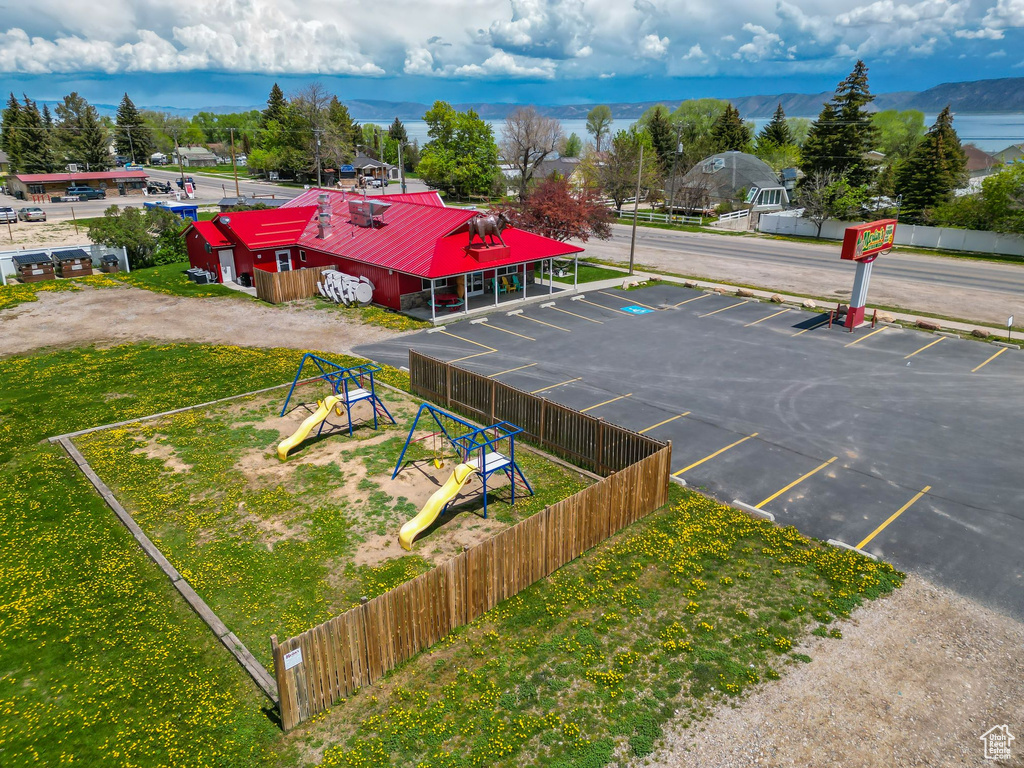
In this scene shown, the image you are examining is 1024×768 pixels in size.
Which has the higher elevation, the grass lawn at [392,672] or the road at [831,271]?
the road at [831,271]

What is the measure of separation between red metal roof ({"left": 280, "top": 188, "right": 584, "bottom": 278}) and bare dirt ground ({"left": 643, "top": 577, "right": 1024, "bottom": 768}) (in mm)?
25707

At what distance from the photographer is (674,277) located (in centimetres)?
4606

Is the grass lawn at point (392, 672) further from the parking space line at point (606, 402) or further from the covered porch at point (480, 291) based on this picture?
the covered porch at point (480, 291)

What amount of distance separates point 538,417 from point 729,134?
8844 cm

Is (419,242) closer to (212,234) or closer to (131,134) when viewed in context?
(212,234)

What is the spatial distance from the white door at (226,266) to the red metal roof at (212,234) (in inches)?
31.9

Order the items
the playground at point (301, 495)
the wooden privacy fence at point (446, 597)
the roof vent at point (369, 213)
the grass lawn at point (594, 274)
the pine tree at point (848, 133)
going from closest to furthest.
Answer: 1. the wooden privacy fence at point (446, 597)
2. the playground at point (301, 495)
3. the roof vent at point (369, 213)
4. the grass lawn at point (594, 274)
5. the pine tree at point (848, 133)

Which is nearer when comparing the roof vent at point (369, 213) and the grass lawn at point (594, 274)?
the roof vent at point (369, 213)

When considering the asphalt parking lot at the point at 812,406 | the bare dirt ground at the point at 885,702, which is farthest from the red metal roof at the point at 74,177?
the bare dirt ground at the point at 885,702

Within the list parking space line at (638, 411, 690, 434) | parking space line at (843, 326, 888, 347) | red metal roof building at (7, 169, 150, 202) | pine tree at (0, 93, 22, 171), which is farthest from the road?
pine tree at (0, 93, 22, 171)

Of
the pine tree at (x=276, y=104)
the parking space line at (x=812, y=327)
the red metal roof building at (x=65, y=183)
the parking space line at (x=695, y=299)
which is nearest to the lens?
the parking space line at (x=812, y=327)

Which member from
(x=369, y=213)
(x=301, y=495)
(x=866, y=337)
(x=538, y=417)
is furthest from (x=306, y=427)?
(x=866, y=337)

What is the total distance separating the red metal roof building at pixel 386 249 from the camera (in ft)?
118

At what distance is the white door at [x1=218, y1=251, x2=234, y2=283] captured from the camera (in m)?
42.8
